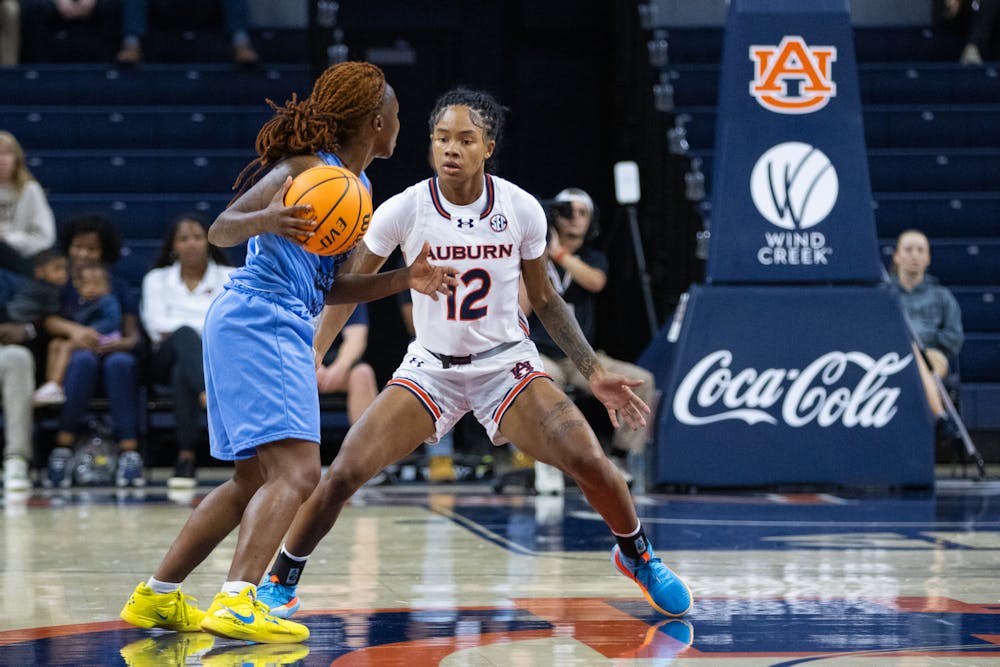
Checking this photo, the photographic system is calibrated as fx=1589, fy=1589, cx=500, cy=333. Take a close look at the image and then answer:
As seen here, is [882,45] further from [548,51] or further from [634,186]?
[634,186]

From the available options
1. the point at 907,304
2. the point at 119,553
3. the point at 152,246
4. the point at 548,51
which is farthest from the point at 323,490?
the point at 548,51

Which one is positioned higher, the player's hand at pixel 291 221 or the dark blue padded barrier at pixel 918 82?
the dark blue padded barrier at pixel 918 82

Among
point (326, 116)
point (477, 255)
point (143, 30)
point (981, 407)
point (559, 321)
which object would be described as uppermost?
point (143, 30)

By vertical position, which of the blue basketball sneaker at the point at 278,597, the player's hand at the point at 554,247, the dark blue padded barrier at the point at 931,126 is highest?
the dark blue padded barrier at the point at 931,126

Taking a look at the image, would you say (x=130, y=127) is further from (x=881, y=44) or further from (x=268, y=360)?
(x=268, y=360)

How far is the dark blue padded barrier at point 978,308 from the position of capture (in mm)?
12812

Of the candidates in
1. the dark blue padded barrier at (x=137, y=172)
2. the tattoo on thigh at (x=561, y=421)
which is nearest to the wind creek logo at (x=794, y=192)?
the tattoo on thigh at (x=561, y=421)

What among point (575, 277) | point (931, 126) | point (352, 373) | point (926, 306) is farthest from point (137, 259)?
point (931, 126)

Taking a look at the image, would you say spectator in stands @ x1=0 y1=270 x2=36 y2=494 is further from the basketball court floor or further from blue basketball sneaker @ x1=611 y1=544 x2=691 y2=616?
blue basketball sneaker @ x1=611 y1=544 x2=691 y2=616

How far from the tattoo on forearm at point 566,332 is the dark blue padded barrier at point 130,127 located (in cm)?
943

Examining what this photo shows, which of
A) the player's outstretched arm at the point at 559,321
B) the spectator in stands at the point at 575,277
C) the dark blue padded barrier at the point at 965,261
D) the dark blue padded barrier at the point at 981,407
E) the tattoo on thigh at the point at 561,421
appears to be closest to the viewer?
the tattoo on thigh at the point at 561,421

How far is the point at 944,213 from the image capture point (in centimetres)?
1370

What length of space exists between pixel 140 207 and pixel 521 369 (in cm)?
883

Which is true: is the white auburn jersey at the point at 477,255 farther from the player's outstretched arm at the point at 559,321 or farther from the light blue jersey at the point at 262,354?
the light blue jersey at the point at 262,354
